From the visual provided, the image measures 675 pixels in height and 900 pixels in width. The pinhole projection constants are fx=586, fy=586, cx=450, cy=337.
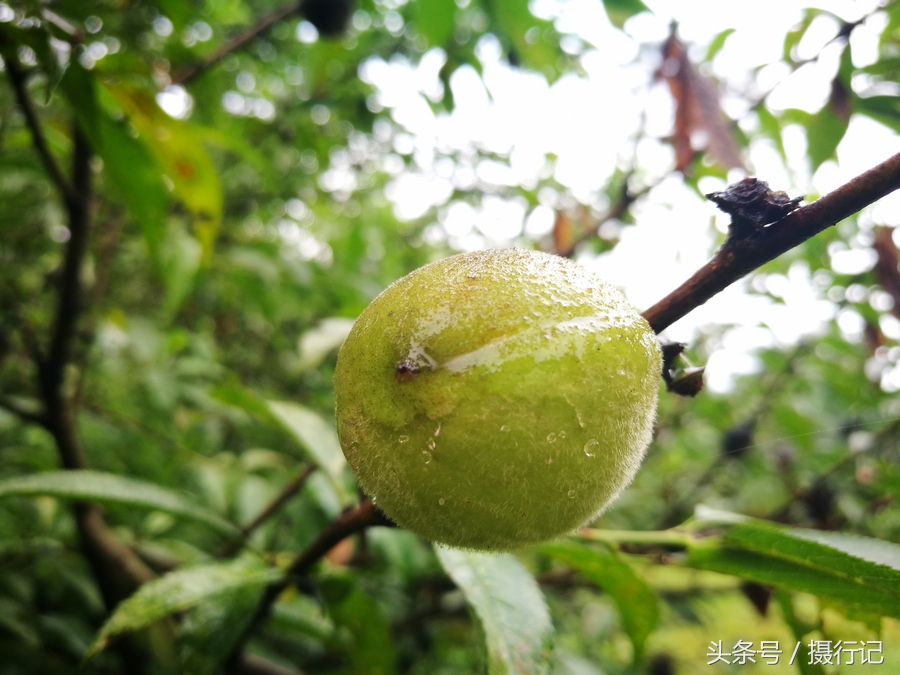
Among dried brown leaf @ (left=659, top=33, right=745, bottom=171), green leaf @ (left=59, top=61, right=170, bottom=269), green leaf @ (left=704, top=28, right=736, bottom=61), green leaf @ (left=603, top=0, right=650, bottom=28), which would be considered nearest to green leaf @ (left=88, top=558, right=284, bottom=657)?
green leaf @ (left=59, top=61, right=170, bottom=269)

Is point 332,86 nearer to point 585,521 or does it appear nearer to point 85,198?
point 85,198

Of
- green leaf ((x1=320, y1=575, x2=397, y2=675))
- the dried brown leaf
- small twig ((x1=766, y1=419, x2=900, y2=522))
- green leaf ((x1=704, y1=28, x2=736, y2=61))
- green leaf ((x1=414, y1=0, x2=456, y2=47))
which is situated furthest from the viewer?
small twig ((x1=766, y1=419, x2=900, y2=522))

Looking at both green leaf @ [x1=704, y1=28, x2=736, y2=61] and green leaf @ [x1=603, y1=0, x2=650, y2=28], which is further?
green leaf @ [x1=704, y1=28, x2=736, y2=61]

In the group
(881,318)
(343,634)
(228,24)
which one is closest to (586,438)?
(343,634)

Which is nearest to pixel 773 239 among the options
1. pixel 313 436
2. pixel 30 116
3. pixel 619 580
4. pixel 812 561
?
pixel 812 561

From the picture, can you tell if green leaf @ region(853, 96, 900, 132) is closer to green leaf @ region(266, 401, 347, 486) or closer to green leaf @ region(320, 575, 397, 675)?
green leaf @ region(266, 401, 347, 486)

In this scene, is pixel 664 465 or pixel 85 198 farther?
pixel 664 465
